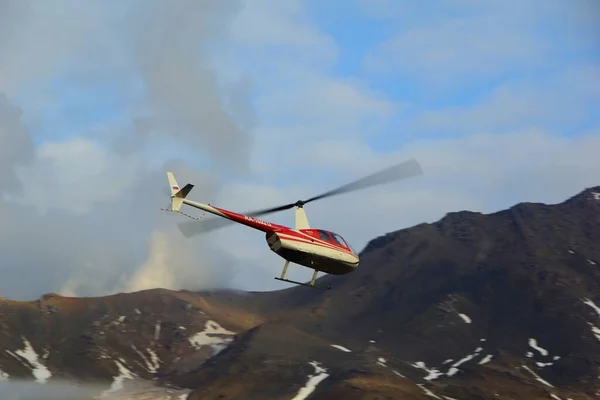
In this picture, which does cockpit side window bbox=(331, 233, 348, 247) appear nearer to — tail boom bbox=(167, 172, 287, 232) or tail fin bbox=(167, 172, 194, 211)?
tail boom bbox=(167, 172, 287, 232)

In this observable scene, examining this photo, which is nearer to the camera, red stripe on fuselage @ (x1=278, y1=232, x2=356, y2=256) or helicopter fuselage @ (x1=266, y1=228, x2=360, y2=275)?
helicopter fuselage @ (x1=266, y1=228, x2=360, y2=275)

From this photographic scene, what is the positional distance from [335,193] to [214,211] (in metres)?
14.1

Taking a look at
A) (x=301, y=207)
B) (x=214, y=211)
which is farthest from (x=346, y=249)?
(x=214, y=211)

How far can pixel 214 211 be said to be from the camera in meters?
88.4

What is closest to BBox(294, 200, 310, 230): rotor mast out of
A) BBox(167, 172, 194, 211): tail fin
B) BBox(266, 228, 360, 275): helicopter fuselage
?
BBox(266, 228, 360, 275): helicopter fuselage

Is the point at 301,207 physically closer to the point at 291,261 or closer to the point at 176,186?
the point at 291,261

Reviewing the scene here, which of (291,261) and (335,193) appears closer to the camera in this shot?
(335,193)

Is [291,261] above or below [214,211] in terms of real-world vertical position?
below

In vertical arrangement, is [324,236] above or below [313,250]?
above

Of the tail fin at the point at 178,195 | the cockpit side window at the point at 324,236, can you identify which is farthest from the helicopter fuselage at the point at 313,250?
the tail fin at the point at 178,195

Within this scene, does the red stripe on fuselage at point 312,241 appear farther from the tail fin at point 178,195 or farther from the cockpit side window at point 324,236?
the tail fin at point 178,195

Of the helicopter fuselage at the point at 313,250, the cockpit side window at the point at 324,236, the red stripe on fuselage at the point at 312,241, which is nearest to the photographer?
the helicopter fuselage at the point at 313,250

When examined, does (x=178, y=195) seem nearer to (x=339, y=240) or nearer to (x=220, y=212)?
(x=220, y=212)

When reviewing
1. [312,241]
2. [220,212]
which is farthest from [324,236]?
[220,212]
